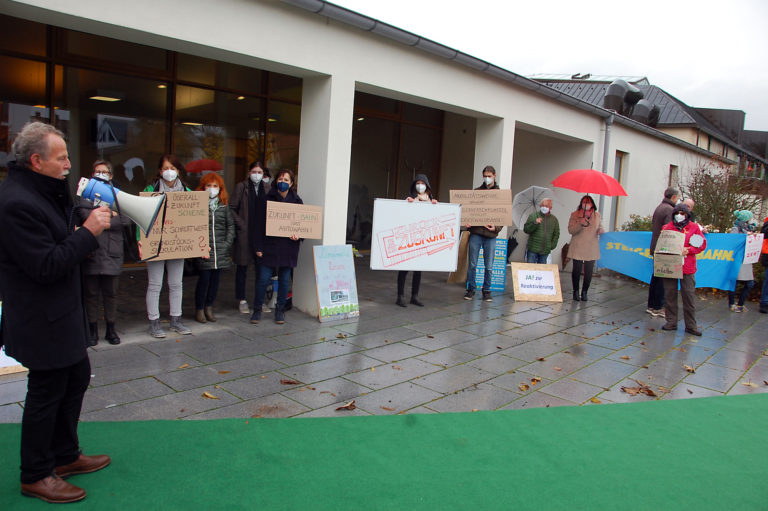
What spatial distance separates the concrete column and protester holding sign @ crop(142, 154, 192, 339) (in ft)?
5.52

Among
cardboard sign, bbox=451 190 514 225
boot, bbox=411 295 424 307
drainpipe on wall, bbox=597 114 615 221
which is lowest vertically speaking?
boot, bbox=411 295 424 307

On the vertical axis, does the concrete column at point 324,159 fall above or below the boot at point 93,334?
above

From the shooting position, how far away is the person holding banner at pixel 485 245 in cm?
877

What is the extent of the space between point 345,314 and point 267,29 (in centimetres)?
355

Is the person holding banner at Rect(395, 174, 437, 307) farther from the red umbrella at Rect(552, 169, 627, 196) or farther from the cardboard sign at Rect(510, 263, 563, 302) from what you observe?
the red umbrella at Rect(552, 169, 627, 196)

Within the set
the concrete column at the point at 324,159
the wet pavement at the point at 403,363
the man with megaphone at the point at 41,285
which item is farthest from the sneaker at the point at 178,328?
the man with megaphone at the point at 41,285

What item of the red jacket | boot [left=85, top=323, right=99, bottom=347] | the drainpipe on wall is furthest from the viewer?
the drainpipe on wall

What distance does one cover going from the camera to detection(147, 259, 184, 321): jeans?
5.81 metres

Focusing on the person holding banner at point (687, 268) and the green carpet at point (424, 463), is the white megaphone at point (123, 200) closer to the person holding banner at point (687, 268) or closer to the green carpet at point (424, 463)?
the green carpet at point (424, 463)

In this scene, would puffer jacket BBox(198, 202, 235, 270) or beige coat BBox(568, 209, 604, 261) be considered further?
beige coat BBox(568, 209, 604, 261)

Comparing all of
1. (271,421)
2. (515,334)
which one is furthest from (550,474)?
(515,334)

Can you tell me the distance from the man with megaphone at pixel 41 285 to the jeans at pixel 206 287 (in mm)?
3487

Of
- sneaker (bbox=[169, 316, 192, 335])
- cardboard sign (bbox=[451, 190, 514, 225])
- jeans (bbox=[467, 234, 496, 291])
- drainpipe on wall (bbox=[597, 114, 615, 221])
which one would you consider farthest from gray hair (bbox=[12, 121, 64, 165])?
drainpipe on wall (bbox=[597, 114, 615, 221])

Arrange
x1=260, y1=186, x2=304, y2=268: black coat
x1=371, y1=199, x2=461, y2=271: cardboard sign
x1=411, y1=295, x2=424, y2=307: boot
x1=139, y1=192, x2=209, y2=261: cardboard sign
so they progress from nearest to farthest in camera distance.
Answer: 1. x1=139, y1=192, x2=209, y2=261: cardboard sign
2. x1=260, y1=186, x2=304, y2=268: black coat
3. x1=371, y1=199, x2=461, y2=271: cardboard sign
4. x1=411, y1=295, x2=424, y2=307: boot
